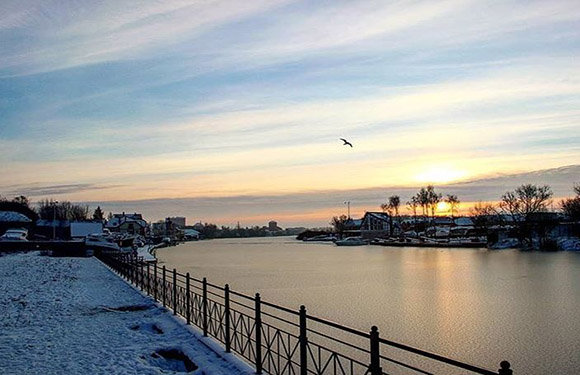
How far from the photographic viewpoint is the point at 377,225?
10412 cm

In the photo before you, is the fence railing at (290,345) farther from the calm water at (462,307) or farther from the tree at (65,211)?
Answer: the tree at (65,211)

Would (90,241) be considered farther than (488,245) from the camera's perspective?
No

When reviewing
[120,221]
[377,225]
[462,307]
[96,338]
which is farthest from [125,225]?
[96,338]

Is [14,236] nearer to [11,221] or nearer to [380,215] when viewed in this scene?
[11,221]

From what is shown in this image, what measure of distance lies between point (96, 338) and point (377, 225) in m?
97.2

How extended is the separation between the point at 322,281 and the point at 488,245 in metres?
41.2

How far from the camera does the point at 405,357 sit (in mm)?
9914

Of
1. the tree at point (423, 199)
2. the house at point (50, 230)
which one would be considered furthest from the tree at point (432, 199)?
the house at point (50, 230)

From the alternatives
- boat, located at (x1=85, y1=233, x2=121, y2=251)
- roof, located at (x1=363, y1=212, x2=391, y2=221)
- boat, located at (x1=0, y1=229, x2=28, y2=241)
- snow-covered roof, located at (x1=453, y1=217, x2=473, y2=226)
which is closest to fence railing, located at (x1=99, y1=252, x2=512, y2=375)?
boat, located at (x1=85, y1=233, x2=121, y2=251)

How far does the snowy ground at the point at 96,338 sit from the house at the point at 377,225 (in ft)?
288

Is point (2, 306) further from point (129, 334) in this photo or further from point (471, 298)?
point (471, 298)

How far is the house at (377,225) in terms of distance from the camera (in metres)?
101

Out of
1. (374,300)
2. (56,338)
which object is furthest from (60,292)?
(374,300)

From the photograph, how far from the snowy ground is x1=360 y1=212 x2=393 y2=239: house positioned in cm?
8786
